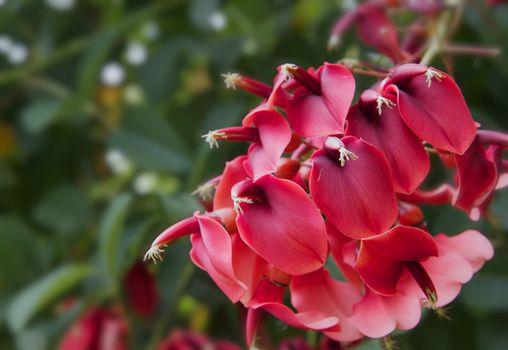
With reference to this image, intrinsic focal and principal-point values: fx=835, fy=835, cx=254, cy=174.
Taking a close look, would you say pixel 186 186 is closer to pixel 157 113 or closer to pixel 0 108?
pixel 157 113

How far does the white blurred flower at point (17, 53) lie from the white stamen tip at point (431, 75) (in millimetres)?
824

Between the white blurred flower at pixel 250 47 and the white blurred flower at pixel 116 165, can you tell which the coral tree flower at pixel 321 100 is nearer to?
the white blurred flower at pixel 250 47

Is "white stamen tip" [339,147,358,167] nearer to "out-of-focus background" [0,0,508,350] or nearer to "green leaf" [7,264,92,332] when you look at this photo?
"out-of-focus background" [0,0,508,350]

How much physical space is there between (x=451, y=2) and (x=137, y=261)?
35cm

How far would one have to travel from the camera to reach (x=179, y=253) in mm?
738

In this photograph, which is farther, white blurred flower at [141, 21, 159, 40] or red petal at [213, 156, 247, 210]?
white blurred flower at [141, 21, 159, 40]

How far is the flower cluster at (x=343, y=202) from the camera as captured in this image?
316mm

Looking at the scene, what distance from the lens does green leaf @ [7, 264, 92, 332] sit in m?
0.69

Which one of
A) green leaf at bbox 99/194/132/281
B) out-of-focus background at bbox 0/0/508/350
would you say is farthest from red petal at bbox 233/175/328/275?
green leaf at bbox 99/194/132/281

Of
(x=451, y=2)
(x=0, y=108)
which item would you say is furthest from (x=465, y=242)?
(x=0, y=108)

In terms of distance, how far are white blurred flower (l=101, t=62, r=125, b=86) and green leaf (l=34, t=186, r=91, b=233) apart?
7.2 inches

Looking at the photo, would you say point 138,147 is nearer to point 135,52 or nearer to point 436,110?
point 135,52

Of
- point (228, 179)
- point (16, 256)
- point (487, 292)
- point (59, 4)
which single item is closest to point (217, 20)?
point (59, 4)

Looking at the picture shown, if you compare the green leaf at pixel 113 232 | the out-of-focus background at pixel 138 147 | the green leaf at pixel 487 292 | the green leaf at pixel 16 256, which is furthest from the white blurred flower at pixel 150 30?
the green leaf at pixel 487 292
